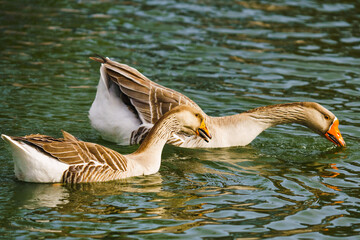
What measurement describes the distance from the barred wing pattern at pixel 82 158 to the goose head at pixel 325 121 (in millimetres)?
3361

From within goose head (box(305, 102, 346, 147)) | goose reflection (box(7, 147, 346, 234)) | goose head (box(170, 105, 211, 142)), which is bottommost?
goose reflection (box(7, 147, 346, 234))

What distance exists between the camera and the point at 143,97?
970 centimetres

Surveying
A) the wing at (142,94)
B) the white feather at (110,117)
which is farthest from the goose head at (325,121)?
the white feather at (110,117)

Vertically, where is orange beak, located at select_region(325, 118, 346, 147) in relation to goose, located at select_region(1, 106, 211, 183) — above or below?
below

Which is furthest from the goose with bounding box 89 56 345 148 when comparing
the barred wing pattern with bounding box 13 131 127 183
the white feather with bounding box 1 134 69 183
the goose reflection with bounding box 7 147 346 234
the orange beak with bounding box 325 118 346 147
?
the white feather with bounding box 1 134 69 183

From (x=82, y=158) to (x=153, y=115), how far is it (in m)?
2.15

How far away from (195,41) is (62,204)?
9234 millimetres

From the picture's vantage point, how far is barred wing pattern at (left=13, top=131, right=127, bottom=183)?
24.6 feet

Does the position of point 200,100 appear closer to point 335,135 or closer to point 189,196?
point 335,135

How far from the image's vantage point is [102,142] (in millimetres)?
9875

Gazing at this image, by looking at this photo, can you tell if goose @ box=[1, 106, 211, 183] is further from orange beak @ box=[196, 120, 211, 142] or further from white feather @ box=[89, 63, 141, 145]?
white feather @ box=[89, 63, 141, 145]

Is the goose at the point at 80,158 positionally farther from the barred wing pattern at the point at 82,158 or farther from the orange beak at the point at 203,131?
the orange beak at the point at 203,131

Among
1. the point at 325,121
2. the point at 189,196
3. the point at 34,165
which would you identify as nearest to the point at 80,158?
the point at 34,165

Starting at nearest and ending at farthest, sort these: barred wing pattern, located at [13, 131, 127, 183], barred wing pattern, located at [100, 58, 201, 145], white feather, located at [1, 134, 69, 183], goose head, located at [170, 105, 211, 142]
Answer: white feather, located at [1, 134, 69, 183]
barred wing pattern, located at [13, 131, 127, 183]
goose head, located at [170, 105, 211, 142]
barred wing pattern, located at [100, 58, 201, 145]
